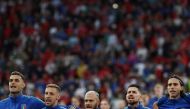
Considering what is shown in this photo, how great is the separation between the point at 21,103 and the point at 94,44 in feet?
37.5

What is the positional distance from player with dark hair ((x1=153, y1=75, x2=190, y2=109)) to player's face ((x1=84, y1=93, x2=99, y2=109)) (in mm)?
1281

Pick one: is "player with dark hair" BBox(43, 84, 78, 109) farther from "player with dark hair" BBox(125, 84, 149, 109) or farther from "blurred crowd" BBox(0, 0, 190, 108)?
"blurred crowd" BBox(0, 0, 190, 108)

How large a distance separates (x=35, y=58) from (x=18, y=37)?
4.57 ft

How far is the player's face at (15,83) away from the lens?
10180 millimetres

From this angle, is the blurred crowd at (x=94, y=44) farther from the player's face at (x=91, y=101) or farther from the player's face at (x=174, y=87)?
the player's face at (x=91, y=101)

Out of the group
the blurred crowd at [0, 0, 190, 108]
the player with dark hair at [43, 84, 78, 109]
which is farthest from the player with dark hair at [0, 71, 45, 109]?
the blurred crowd at [0, 0, 190, 108]

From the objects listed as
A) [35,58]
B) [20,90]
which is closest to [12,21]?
[35,58]

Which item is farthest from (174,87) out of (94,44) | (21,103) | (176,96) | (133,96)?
(94,44)

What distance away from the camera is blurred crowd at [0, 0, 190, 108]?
19406mm

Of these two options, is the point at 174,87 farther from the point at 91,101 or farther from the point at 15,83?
the point at 15,83

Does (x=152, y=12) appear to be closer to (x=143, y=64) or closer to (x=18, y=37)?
(x=143, y=64)

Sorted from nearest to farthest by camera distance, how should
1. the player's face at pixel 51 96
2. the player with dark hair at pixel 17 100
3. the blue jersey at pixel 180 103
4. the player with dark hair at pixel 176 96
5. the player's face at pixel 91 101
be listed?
1. the player's face at pixel 51 96
2. the player's face at pixel 91 101
3. the player with dark hair at pixel 17 100
4. the player with dark hair at pixel 176 96
5. the blue jersey at pixel 180 103

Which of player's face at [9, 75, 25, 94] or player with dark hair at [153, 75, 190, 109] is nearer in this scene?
player's face at [9, 75, 25, 94]

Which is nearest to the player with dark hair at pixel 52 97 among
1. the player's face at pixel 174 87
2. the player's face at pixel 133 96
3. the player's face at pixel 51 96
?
the player's face at pixel 51 96
